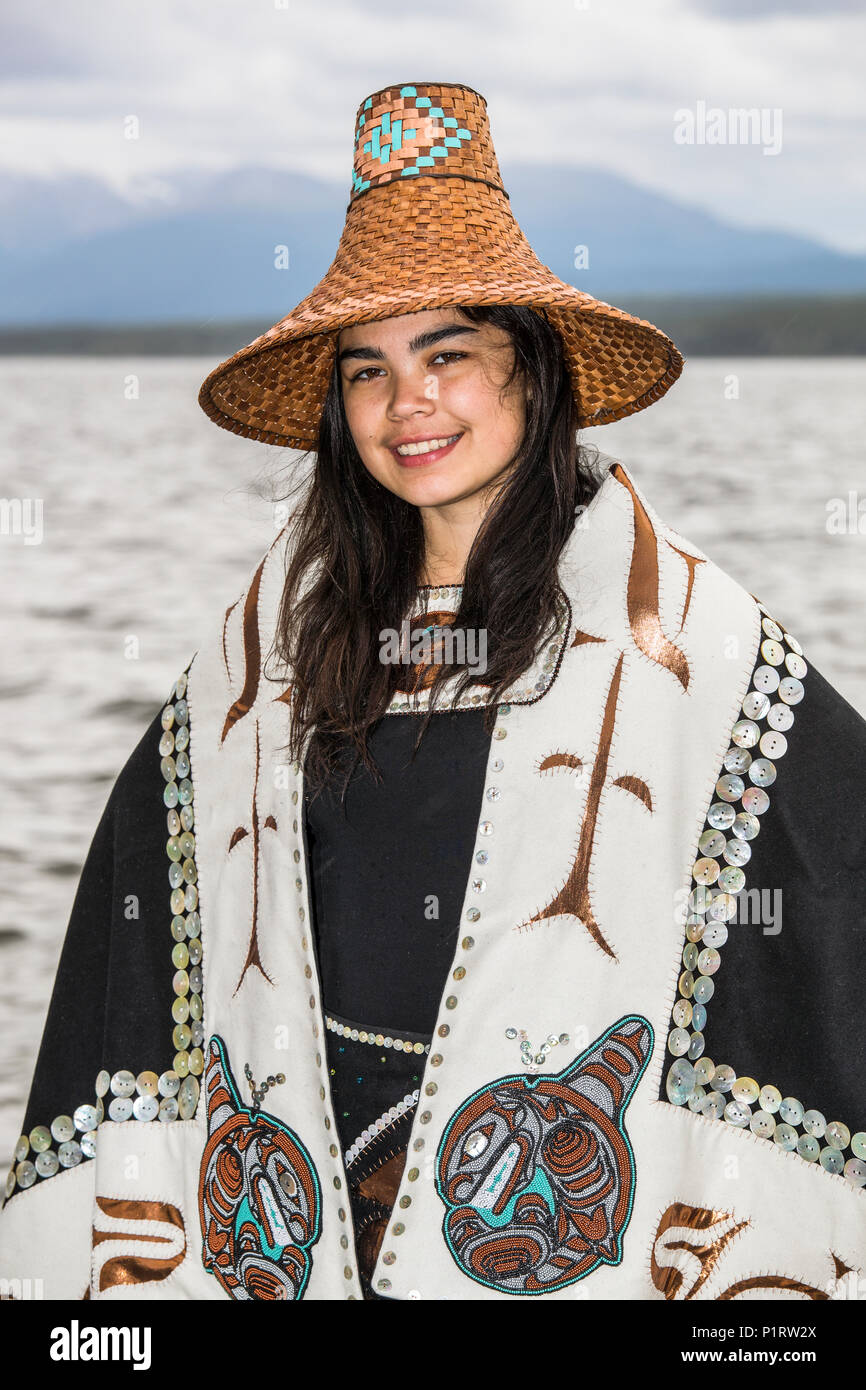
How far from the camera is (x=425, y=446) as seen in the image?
5.40 ft

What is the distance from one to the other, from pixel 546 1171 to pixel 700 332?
76.9 feet

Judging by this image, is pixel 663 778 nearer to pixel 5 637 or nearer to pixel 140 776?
pixel 140 776

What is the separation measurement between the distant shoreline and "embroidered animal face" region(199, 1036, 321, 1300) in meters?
20.0

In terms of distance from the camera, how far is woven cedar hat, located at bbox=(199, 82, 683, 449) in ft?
5.31

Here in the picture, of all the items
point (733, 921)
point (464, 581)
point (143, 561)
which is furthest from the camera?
point (143, 561)

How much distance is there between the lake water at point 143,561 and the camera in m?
4.48

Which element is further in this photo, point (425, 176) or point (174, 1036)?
point (174, 1036)

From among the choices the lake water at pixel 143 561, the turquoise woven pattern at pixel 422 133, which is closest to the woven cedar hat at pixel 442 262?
the turquoise woven pattern at pixel 422 133

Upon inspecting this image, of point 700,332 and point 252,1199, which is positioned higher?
point 700,332

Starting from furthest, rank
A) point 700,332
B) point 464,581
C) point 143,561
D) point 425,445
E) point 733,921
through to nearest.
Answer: point 700,332 → point 143,561 → point 464,581 → point 425,445 → point 733,921

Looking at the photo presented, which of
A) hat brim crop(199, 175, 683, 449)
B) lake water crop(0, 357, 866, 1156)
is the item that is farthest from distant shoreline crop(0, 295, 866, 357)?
hat brim crop(199, 175, 683, 449)

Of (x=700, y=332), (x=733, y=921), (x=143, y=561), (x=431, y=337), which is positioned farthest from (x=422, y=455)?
(x=700, y=332)

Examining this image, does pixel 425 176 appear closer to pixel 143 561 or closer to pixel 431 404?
pixel 431 404

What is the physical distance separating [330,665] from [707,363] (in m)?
23.3
